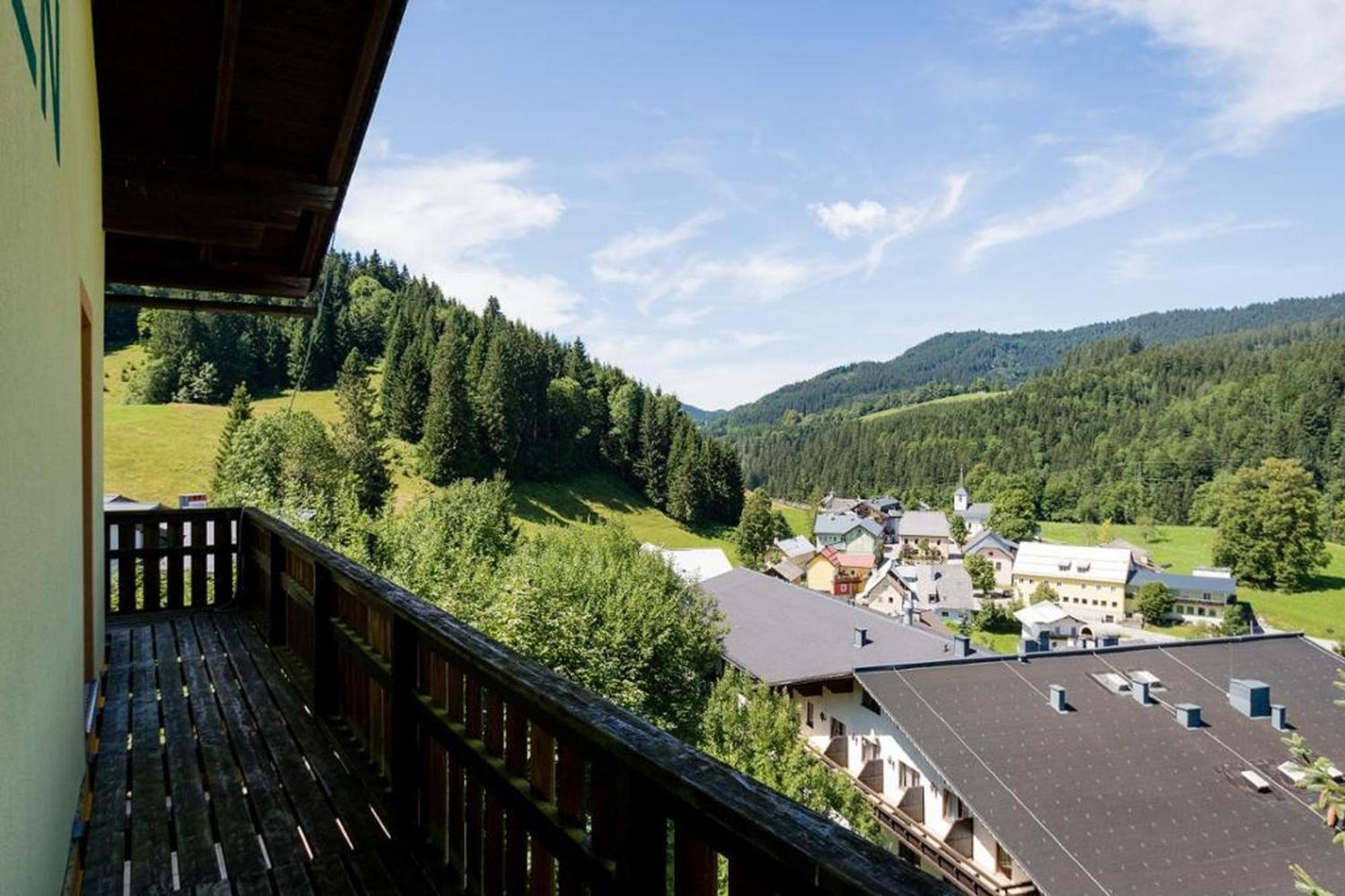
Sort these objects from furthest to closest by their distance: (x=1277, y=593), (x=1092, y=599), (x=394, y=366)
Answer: (x=1277, y=593), (x=1092, y=599), (x=394, y=366)

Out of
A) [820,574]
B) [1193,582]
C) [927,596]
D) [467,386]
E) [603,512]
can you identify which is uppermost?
[467,386]

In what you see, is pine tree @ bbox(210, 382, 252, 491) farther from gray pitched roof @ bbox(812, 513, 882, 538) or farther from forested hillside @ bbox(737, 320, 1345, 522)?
forested hillside @ bbox(737, 320, 1345, 522)

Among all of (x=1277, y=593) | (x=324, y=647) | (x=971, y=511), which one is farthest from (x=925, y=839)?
(x=971, y=511)

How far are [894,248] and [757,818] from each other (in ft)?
211

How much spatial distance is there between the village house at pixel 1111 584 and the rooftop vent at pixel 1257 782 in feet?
125

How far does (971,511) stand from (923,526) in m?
11.7

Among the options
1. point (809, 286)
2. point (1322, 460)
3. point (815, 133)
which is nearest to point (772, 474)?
point (809, 286)

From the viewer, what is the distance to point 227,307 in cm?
492

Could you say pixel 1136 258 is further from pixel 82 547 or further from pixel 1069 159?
pixel 82 547

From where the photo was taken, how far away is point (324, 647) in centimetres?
361

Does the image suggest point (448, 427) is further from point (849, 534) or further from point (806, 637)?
point (849, 534)

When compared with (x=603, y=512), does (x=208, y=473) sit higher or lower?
higher

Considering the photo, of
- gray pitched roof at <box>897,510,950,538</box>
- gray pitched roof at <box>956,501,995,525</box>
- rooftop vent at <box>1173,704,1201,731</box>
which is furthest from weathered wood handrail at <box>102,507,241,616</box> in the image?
gray pitched roof at <box>956,501,995,525</box>

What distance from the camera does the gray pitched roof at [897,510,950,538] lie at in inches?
2938
